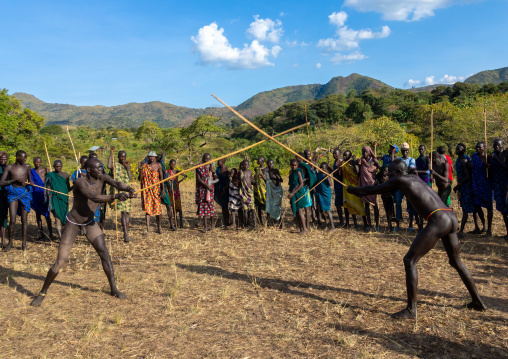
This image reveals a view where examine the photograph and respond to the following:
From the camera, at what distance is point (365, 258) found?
21.0 feet

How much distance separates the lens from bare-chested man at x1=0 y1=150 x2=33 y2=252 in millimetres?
7223

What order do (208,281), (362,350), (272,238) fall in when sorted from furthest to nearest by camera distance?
(272,238), (208,281), (362,350)

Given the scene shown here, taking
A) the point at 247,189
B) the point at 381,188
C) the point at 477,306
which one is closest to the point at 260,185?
the point at 247,189

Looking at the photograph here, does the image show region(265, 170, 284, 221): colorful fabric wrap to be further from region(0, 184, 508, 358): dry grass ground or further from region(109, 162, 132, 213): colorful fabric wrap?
region(109, 162, 132, 213): colorful fabric wrap

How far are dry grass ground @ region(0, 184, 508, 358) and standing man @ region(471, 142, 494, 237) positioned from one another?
0.56 metres

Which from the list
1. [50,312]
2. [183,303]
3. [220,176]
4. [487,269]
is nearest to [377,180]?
[487,269]

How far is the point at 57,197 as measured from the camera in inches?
316

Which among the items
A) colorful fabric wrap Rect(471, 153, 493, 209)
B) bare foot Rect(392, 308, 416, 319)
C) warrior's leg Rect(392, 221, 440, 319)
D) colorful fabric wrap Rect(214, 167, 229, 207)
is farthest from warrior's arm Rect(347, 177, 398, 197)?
colorful fabric wrap Rect(214, 167, 229, 207)

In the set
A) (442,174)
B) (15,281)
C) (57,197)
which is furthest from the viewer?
(57,197)

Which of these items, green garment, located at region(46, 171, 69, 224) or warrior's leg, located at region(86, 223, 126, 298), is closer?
warrior's leg, located at region(86, 223, 126, 298)

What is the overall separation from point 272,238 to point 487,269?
13.1 feet

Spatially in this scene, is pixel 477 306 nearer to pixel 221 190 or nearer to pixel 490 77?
pixel 221 190

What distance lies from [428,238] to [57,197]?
7.33 metres

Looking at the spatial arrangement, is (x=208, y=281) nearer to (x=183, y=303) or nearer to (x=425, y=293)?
(x=183, y=303)
